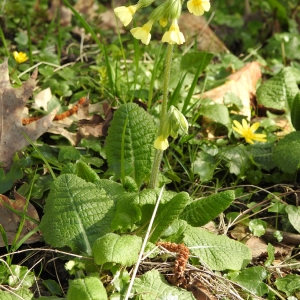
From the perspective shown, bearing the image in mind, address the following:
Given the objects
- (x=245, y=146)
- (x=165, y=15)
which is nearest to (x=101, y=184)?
(x=165, y=15)

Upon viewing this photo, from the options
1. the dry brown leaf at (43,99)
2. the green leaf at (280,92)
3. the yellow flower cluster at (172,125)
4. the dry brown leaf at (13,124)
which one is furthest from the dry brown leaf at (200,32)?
the yellow flower cluster at (172,125)

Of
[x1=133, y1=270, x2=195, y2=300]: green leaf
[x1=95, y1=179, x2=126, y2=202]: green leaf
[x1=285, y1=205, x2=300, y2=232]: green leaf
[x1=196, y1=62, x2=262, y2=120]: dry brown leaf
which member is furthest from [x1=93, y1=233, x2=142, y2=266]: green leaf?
[x1=196, y1=62, x2=262, y2=120]: dry brown leaf

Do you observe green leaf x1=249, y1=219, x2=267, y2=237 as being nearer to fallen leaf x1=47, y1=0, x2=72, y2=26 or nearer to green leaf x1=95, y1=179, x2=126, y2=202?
green leaf x1=95, y1=179, x2=126, y2=202

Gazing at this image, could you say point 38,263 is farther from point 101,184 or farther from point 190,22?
point 190,22

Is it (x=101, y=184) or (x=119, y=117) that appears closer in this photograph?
(x=101, y=184)

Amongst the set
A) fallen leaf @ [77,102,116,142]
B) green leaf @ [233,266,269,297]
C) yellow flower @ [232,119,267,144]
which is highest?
fallen leaf @ [77,102,116,142]

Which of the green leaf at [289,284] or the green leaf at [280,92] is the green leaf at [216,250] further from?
the green leaf at [280,92]
